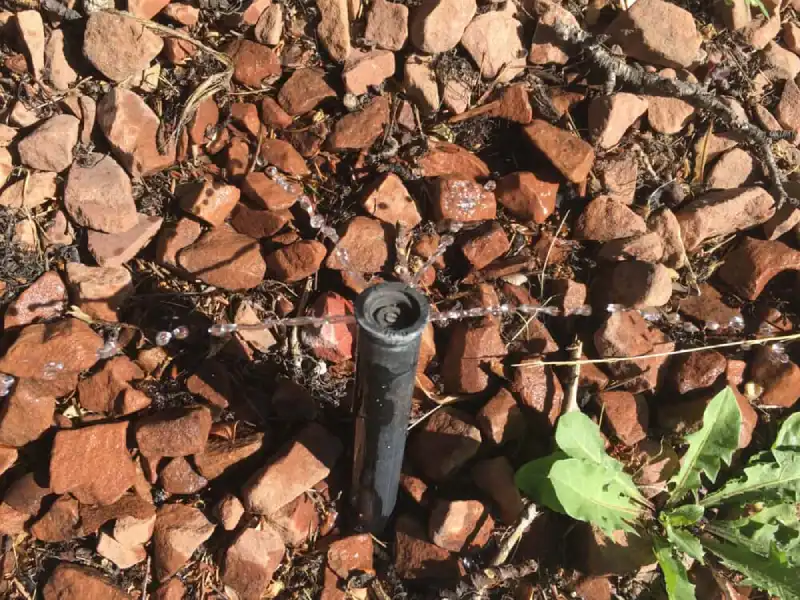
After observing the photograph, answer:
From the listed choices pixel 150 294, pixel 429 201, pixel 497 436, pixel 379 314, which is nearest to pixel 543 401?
pixel 497 436

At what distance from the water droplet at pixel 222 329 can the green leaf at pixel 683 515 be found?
1.50 m

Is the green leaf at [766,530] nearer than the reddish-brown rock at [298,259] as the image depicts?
Yes

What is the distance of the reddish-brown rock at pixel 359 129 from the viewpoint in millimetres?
2715

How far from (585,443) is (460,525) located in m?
0.46

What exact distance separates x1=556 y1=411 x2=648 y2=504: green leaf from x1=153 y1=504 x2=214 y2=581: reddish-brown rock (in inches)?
43.9

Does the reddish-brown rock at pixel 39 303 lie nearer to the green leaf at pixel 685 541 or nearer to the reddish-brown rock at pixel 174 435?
the reddish-brown rock at pixel 174 435

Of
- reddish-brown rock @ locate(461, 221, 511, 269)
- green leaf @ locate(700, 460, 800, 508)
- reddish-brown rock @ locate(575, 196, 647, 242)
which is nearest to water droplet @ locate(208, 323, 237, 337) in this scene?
reddish-brown rock @ locate(461, 221, 511, 269)

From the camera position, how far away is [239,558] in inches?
90.1

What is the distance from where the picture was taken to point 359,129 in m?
2.72

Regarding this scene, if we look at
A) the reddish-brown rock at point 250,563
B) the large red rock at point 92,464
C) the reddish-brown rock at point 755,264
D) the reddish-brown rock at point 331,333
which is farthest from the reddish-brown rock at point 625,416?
the large red rock at point 92,464

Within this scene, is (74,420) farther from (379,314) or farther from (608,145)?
(608,145)

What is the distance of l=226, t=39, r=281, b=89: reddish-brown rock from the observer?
2760 mm

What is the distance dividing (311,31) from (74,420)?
1.60m

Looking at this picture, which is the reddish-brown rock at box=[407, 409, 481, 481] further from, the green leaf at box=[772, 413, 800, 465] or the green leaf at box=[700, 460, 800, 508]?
the green leaf at box=[772, 413, 800, 465]
